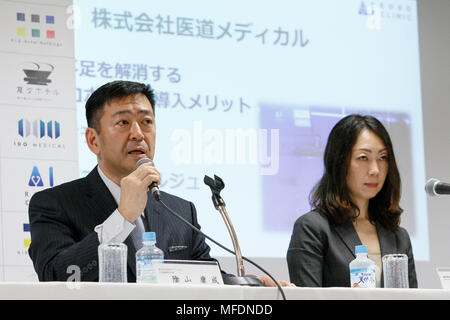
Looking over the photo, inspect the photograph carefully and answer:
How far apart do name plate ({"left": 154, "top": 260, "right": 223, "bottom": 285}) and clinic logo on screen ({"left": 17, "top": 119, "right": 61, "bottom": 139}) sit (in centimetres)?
199

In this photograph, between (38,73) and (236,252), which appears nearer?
(236,252)

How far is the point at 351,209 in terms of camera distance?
3.06 metres

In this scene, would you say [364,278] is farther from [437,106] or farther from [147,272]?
[437,106]

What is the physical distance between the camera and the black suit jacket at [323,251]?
2.85m

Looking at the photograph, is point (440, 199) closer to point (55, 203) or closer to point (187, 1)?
point (187, 1)

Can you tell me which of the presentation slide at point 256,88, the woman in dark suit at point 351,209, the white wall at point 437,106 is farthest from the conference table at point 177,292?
the white wall at point 437,106

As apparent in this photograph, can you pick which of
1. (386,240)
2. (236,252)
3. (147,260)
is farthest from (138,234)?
(386,240)

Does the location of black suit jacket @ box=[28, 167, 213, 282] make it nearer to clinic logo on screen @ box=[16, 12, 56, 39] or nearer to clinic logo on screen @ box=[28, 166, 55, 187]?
clinic logo on screen @ box=[28, 166, 55, 187]

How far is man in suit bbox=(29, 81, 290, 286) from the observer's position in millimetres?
2438

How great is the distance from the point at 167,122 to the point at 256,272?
35.6 inches

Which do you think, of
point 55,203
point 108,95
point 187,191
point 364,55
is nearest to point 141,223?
point 55,203

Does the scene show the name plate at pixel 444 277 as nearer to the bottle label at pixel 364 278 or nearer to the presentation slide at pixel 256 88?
the bottle label at pixel 364 278

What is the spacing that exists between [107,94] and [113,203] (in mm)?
409

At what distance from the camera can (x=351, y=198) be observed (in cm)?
312
